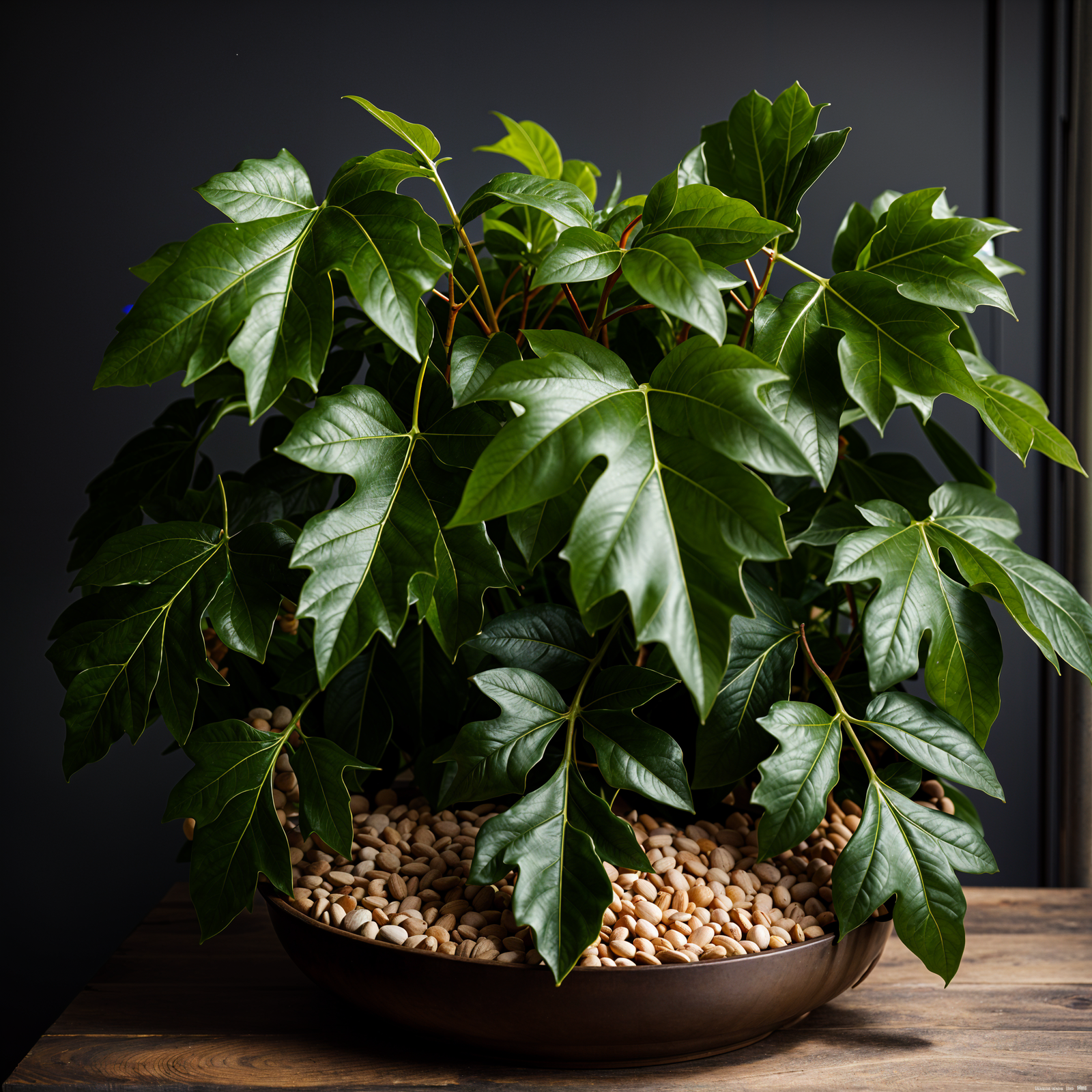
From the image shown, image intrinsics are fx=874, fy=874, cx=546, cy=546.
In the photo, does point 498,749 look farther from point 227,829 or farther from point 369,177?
point 369,177

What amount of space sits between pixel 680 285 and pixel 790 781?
15.2 inches

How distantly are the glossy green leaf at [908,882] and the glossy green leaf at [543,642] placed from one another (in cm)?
26

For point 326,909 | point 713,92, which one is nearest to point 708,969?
point 326,909

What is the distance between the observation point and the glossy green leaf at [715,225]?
0.63 meters

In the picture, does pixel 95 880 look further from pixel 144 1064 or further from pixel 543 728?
pixel 543 728

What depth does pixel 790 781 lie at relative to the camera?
683 mm

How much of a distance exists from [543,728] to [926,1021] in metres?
0.48

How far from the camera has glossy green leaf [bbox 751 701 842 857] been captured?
0.68 meters

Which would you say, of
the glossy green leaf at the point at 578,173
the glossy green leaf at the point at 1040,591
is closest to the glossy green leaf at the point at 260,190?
the glossy green leaf at the point at 578,173

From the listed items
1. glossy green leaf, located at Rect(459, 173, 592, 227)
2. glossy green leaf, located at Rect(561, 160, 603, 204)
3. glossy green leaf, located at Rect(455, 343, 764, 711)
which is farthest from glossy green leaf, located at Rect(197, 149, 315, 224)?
glossy green leaf, located at Rect(561, 160, 603, 204)

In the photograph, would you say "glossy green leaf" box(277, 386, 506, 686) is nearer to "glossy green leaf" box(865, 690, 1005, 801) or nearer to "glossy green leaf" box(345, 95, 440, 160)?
"glossy green leaf" box(345, 95, 440, 160)

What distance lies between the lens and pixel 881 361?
0.66 m

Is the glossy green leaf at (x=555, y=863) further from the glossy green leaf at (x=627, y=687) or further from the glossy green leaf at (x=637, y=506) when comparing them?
the glossy green leaf at (x=637, y=506)

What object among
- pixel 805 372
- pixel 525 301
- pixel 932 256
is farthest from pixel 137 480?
pixel 932 256
